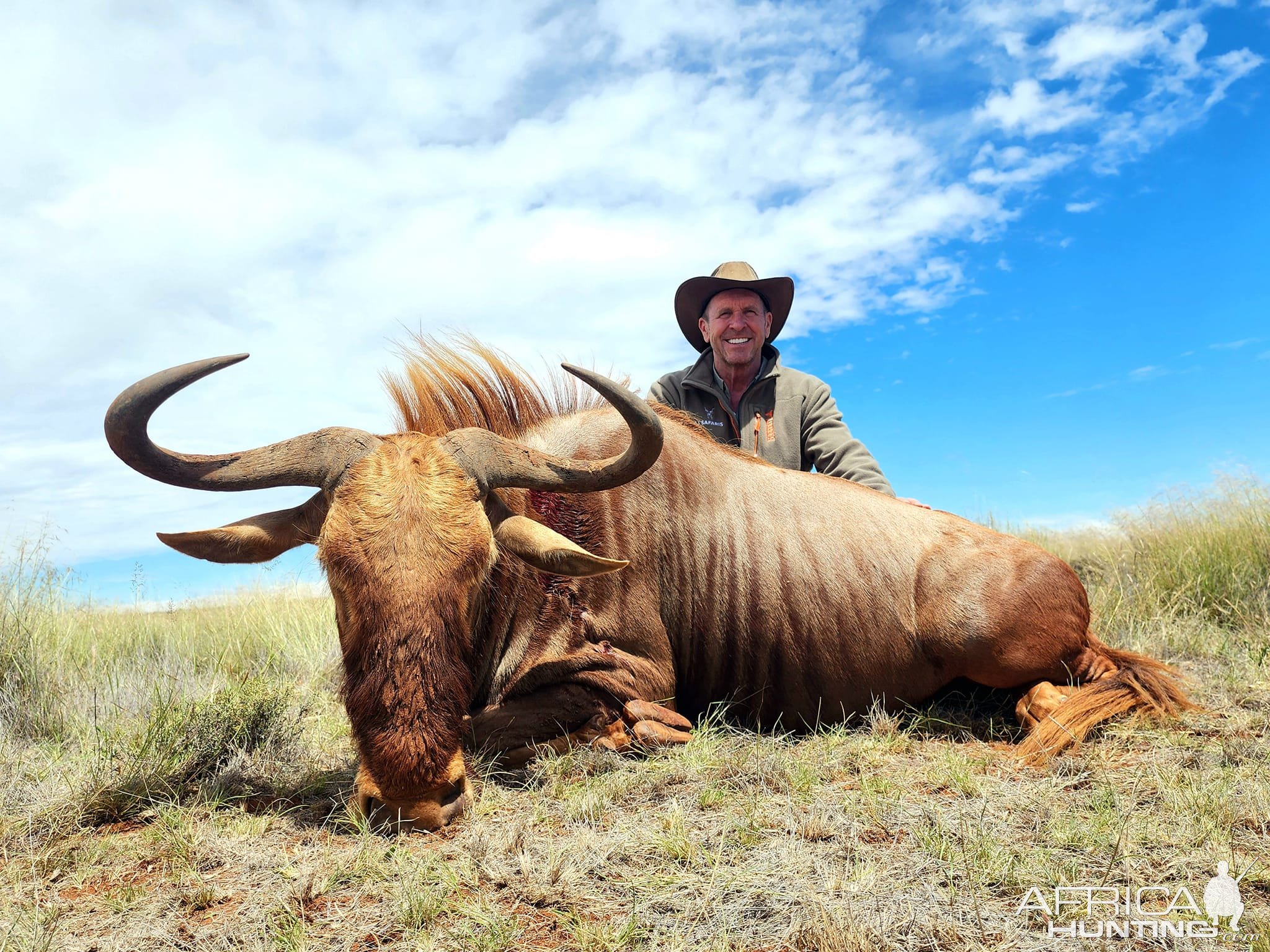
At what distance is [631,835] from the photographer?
2.98 metres

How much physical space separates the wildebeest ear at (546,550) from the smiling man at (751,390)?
3784mm

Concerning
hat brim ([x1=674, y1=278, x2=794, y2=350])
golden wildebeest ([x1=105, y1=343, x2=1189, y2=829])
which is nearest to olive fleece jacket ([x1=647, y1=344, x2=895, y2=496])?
hat brim ([x1=674, y1=278, x2=794, y2=350])

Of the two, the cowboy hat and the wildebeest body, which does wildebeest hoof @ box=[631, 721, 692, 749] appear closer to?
the wildebeest body

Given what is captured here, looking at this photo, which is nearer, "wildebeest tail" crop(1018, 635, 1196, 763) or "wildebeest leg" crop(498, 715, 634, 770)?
"wildebeest leg" crop(498, 715, 634, 770)

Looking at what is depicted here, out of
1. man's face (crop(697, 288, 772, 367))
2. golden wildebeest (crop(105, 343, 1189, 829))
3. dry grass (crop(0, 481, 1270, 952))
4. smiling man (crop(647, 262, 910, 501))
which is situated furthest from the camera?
man's face (crop(697, 288, 772, 367))

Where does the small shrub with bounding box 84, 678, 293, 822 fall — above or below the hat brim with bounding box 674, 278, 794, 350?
below

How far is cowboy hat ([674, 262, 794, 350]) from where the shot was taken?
26.0 ft

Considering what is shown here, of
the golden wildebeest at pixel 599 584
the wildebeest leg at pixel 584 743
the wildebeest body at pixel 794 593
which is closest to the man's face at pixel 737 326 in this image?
the golden wildebeest at pixel 599 584

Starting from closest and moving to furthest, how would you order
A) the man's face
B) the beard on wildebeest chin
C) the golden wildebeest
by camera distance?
the beard on wildebeest chin < the golden wildebeest < the man's face

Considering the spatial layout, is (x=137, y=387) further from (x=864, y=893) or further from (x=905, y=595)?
(x=905, y=595)

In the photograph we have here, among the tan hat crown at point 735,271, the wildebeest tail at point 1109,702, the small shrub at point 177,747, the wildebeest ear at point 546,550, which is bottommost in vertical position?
the wildebeest tail at point 1109,702

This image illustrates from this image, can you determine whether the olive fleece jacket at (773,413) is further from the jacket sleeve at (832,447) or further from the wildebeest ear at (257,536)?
the wildebeest ear at (257,536)

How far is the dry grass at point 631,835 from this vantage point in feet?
7.94

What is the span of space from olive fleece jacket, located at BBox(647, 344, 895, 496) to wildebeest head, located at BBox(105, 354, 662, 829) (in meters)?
3.74
